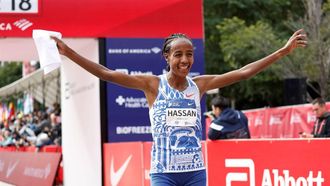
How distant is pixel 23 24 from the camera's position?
1238 centimetres

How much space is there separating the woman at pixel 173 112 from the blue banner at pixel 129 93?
303 inches

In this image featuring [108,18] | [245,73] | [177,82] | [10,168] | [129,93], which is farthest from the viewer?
[10,168]

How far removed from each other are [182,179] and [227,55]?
77.4 ft

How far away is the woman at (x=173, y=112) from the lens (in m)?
5.35

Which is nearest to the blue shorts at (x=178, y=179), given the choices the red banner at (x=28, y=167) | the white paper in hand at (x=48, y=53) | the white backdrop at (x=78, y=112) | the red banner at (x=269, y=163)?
the white paper in hand at (x=48, y=53)

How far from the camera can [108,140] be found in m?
13.3

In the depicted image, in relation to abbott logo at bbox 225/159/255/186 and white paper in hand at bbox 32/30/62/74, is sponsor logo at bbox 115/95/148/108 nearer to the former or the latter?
abbott logo at bbox 225/159/255/186

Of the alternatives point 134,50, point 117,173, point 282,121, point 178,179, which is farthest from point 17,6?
point 282,121

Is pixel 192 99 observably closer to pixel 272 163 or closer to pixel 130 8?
pixel 272 163

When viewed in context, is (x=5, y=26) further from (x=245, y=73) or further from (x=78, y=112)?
(x=245, y=73)

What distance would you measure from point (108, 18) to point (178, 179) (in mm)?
8014

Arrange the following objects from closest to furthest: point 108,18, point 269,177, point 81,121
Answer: point 269,177
point 108,18
point 81,121

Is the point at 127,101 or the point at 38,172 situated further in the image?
the point at 38,172

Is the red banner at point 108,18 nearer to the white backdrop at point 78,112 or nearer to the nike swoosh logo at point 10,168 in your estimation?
the white backdrop at point 78,112
